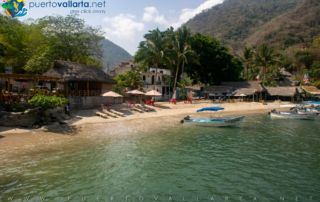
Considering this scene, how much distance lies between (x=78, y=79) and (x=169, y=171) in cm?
2214

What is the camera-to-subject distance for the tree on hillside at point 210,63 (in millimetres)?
66625

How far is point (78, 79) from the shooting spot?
3388 centimetres

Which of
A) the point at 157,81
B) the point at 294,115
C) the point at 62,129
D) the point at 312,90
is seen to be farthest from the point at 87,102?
the point at 312,90

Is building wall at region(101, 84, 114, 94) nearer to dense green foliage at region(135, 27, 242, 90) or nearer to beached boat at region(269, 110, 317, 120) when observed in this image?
dense green foliage at region(135, 27, 242, 90)

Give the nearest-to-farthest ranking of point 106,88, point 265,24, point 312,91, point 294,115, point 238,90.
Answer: point 294,115, point 106,88, point 238,90, point 312,91, point 265,24

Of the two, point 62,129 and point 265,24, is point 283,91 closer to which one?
point 62,129

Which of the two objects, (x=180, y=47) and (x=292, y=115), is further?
(x=180, y=47)

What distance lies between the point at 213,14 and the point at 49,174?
651 feet

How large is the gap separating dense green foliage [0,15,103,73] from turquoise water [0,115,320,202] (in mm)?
26867

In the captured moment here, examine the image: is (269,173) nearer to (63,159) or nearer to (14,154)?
(63,159)

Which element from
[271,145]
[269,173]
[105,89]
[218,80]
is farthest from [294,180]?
[218,80]

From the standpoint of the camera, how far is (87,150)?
19.0 meters

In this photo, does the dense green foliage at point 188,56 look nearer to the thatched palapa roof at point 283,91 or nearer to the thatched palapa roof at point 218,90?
the thatched palapa roof at point 218,90

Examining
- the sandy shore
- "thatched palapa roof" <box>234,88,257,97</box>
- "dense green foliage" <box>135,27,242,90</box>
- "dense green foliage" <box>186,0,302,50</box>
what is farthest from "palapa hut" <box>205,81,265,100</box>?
"dense green foliage" <box>186,0,302,50</box>
